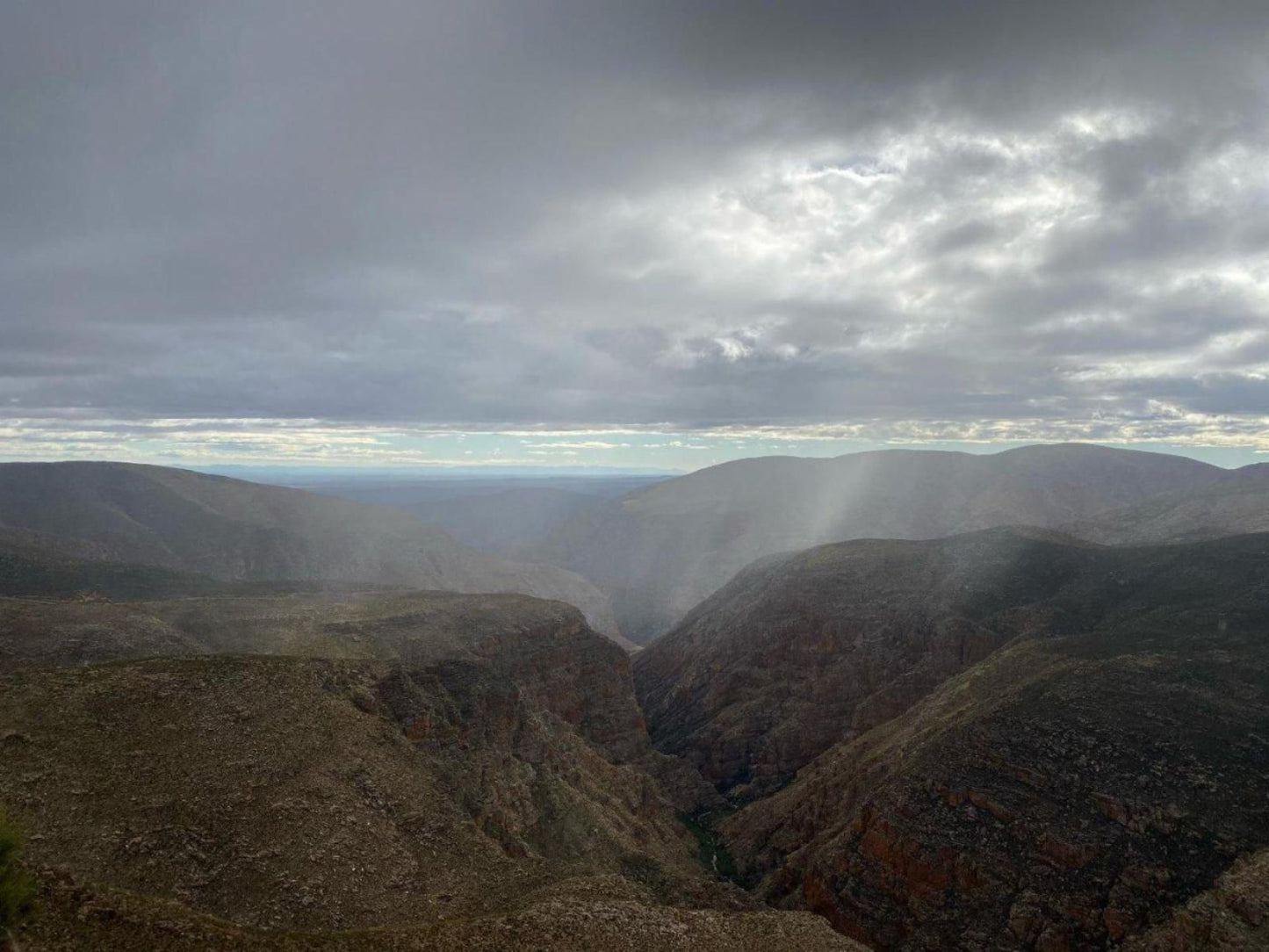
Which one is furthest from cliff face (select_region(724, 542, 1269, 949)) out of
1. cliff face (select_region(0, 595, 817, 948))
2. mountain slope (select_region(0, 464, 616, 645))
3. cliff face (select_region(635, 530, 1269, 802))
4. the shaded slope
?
mountain slope (select_region(0, 464, 616, 645))

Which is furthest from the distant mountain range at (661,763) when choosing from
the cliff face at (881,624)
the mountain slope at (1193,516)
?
the mountain slope at (1193,516)

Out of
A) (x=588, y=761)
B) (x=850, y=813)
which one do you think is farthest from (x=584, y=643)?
(x=850, y=813)

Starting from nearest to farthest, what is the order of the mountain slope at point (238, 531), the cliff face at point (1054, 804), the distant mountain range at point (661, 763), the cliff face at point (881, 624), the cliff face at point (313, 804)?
the cliff face at point (313, 804)
the distant mountain range at point (661, 763)
the cliff face at point (1054, 804)
the cliff face at point (881, 624)
the mountain slope at point (238, 531)

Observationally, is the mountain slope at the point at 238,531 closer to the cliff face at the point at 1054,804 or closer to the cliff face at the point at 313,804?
the cliff face at the point at 313,804

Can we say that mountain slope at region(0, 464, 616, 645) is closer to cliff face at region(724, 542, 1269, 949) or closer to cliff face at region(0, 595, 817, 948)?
cliff face at region(0, 595, 817, 948)

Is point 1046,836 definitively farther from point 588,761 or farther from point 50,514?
point 50,514

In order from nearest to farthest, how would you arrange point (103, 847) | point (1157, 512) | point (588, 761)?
point (103, 847) → point (588, 761) → point (1157, 512)
